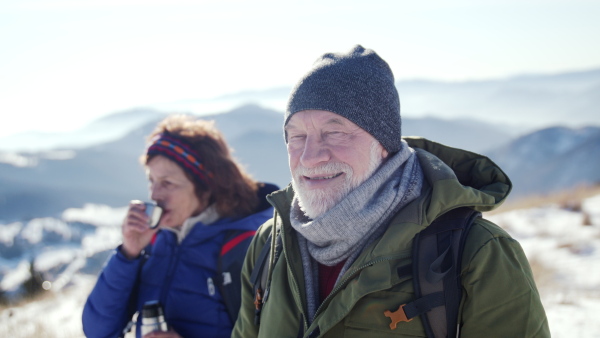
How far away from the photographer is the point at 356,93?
1.98m

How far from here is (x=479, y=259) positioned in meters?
1.58

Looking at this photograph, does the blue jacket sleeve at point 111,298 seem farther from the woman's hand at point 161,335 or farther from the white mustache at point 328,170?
the white mustache at point 328,170

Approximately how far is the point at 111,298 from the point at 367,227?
6.31ft

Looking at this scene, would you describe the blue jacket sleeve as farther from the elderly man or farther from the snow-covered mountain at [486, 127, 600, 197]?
the snow-covered mountain at [486, 127, 600, 197]

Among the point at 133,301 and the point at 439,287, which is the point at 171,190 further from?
the point at 439,287

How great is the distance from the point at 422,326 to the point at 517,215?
947 cm

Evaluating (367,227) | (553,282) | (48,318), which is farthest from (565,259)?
(48,318)

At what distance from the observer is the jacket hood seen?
5.57ft

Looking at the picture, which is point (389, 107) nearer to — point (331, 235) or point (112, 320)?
point (331, 235)

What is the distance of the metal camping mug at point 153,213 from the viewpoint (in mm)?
2990

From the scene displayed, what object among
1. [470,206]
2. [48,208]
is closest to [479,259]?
[470,206]

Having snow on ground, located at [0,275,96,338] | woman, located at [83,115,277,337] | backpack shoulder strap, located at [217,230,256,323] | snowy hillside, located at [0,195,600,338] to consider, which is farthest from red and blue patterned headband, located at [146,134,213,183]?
snow on ground, located at [0,275,96,338]

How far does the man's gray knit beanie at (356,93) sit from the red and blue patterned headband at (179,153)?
1266 millimetres

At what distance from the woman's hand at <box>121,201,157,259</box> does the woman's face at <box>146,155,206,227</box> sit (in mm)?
145
